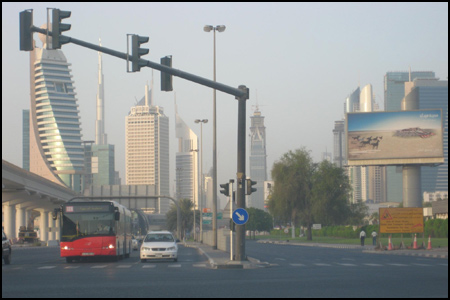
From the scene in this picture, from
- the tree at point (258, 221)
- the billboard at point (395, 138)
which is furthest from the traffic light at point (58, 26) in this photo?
the tree at point (258, 221)

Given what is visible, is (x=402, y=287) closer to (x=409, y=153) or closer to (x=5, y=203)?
(x=409, y=153)

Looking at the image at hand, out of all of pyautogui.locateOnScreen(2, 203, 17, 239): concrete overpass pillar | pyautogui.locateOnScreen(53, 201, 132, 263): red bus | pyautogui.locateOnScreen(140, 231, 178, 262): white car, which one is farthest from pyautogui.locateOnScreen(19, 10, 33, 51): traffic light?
pyautogui.locateOnScreen(2, 203, 17, 239): concrete overpass pillar

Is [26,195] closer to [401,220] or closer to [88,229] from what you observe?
[401,220]

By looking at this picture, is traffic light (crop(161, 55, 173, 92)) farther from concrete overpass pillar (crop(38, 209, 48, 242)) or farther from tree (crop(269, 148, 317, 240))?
concrete overpass pillar (crop(38, 209, 48, 242))

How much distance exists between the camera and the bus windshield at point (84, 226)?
3278 centimetres

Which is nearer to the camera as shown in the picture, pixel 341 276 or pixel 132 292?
pixel 132 292

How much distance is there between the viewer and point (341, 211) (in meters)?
86.2

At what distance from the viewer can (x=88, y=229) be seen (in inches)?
1296

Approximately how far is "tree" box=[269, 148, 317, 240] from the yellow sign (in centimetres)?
3706

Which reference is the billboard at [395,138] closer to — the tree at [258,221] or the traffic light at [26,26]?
the traffic light at [26,26]

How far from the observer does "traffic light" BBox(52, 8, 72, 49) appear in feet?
61.9

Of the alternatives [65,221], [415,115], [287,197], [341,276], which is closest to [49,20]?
[341,276]

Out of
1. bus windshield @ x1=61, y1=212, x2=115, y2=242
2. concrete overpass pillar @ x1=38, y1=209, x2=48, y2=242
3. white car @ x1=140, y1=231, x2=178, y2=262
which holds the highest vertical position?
bus windshield @ x1=61, y1=212, x2=115, y2=242

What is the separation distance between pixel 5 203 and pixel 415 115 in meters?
55.0
